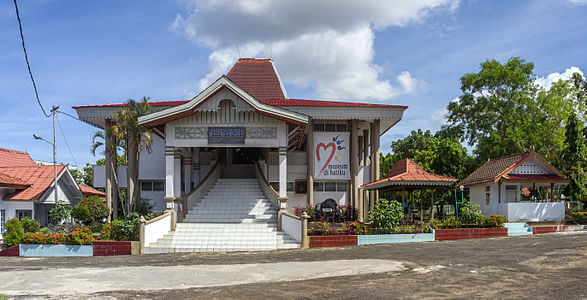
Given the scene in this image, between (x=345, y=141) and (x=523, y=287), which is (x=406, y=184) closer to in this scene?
(x=345, y=141)

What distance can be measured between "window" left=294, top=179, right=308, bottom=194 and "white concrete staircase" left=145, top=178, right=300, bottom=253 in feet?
8.92

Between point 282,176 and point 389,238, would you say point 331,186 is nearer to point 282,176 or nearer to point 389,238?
point 282,176

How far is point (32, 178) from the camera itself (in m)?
26.0

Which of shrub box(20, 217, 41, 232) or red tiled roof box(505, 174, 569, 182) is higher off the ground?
red tiled roof box(505, 174, 569, 182)

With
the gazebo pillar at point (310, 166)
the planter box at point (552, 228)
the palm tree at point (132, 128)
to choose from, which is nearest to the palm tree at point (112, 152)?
the palm tree at point (132, 128)

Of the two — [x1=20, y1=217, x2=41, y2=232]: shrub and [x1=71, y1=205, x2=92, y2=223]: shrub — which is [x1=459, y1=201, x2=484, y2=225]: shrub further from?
[x1=20, y1=217, x2=41, y2=232]: shrub

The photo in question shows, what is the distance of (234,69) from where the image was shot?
3491 centimetres

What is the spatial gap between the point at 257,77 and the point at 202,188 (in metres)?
12.1

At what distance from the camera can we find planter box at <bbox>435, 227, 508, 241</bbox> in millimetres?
19641

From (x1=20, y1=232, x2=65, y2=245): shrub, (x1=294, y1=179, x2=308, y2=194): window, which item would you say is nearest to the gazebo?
(x1=294, y1=179, x2=308, y2=194): window

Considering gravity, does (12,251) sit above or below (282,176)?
below

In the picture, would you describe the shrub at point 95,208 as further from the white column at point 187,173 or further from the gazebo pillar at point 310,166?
the gazebo pillar at point 310,166

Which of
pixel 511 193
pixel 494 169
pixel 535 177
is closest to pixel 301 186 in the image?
pixel 494 169

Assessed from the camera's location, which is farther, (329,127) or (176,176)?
(329,127)
